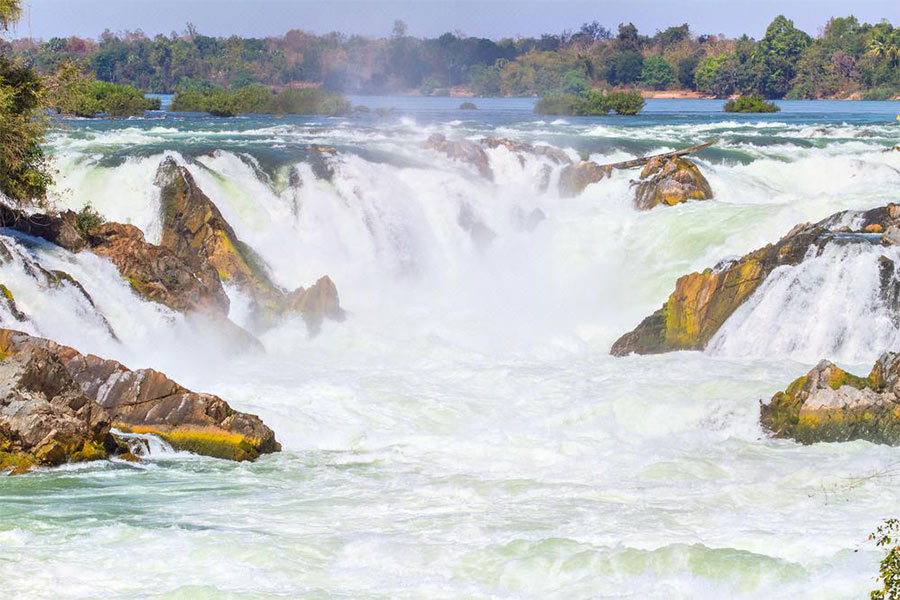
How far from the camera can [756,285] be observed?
778 inches

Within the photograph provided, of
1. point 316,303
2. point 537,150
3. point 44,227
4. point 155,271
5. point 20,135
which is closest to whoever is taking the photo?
point 20,135

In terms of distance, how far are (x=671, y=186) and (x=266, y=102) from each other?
39935 millimetres

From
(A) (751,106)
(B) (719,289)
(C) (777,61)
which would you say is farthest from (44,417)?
(C) (777,61)

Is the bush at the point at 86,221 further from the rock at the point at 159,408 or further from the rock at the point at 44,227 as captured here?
the rock at the point at 159,408

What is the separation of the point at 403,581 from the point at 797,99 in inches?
4318

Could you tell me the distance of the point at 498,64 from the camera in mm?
134625

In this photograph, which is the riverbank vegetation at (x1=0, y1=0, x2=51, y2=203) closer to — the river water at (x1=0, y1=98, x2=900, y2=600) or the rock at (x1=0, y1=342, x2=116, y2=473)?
the river water at (x1=0, y1=98, x2=900, y2=600)

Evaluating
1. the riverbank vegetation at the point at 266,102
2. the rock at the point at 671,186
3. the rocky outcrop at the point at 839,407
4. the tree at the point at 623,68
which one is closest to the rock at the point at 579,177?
the rock at the point at 671,186

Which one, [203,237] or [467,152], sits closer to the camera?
[203,237]

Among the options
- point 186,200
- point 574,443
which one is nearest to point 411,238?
point 186,200

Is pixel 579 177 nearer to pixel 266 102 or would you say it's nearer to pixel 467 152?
pixel 467 152

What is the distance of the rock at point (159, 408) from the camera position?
14.7 m

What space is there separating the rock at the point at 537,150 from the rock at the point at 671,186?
4.04m

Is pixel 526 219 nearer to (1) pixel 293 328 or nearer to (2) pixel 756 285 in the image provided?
(1) pixel 293 328
